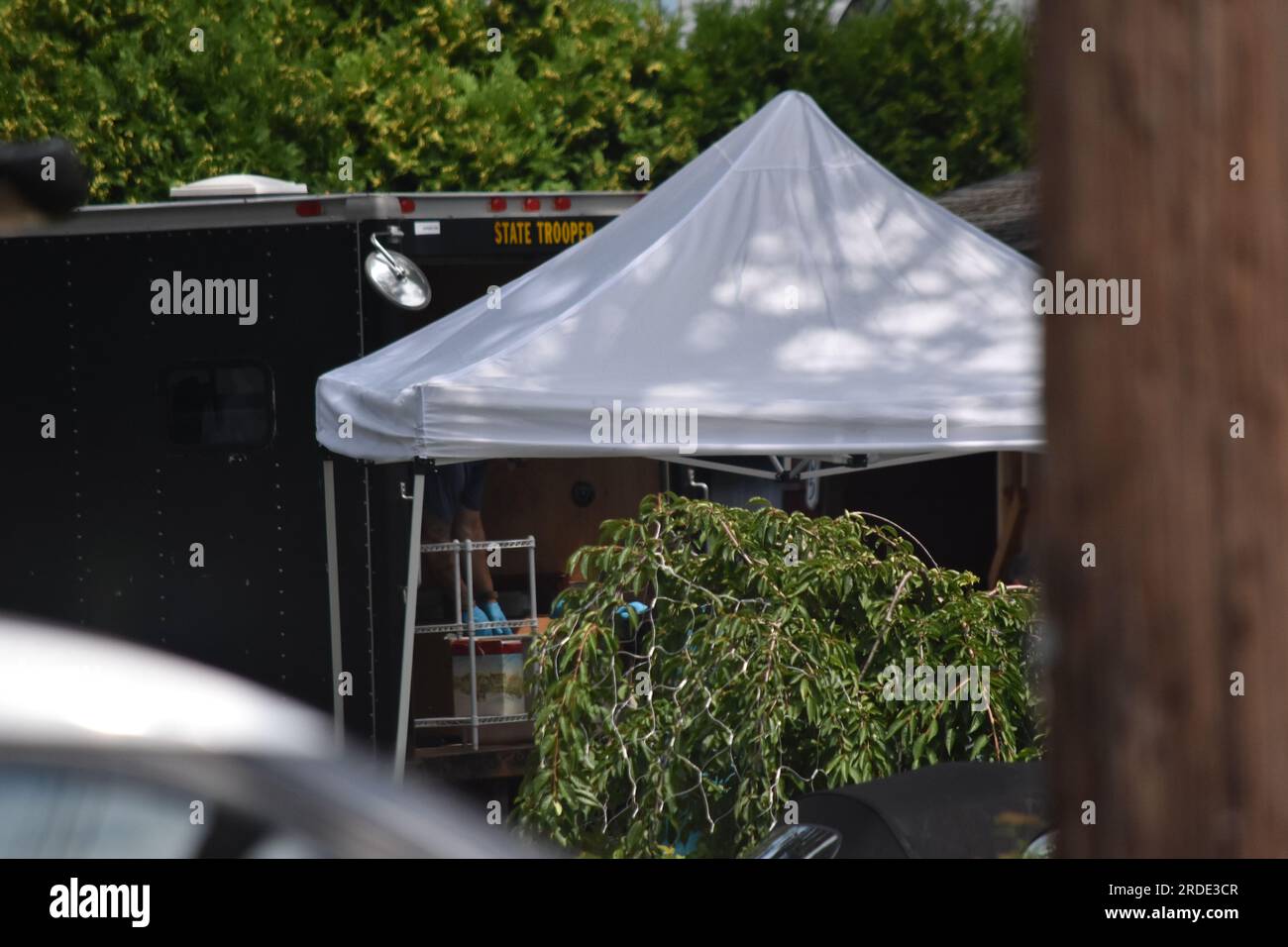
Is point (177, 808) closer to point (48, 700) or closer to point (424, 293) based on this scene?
point (48, 700)

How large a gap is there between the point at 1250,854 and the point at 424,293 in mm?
6553

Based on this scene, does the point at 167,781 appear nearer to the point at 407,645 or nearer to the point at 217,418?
the point at 407,645

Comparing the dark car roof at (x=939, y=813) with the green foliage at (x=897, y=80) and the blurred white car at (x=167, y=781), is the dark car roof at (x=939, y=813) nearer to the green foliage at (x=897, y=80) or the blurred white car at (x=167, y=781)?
the blurred white car at (x=167, y=781)

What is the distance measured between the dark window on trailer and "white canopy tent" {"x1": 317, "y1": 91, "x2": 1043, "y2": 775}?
133 cm

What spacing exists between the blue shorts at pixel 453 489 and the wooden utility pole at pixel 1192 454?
7.03 meters

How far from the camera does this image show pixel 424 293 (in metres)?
8.28

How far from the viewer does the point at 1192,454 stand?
6.72 ft

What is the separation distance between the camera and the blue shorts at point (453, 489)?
9039 millimetres

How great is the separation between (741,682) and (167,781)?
354cm

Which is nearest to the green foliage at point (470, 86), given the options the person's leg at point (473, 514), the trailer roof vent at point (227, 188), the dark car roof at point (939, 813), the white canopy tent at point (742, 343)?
the trailer roof vent at point (227, 188)

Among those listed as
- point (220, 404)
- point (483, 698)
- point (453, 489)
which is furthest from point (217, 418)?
point (483, 698)

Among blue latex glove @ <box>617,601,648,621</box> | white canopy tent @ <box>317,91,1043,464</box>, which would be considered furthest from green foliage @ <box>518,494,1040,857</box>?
white canopy tent @ <box>317,91,1043,464</box>

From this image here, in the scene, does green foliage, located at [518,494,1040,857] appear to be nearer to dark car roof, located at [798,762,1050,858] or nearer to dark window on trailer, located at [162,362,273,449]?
dark car roof, located at [798,762,1050,858]

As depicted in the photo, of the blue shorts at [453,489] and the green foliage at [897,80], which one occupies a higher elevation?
the green foliage at [897,80]
